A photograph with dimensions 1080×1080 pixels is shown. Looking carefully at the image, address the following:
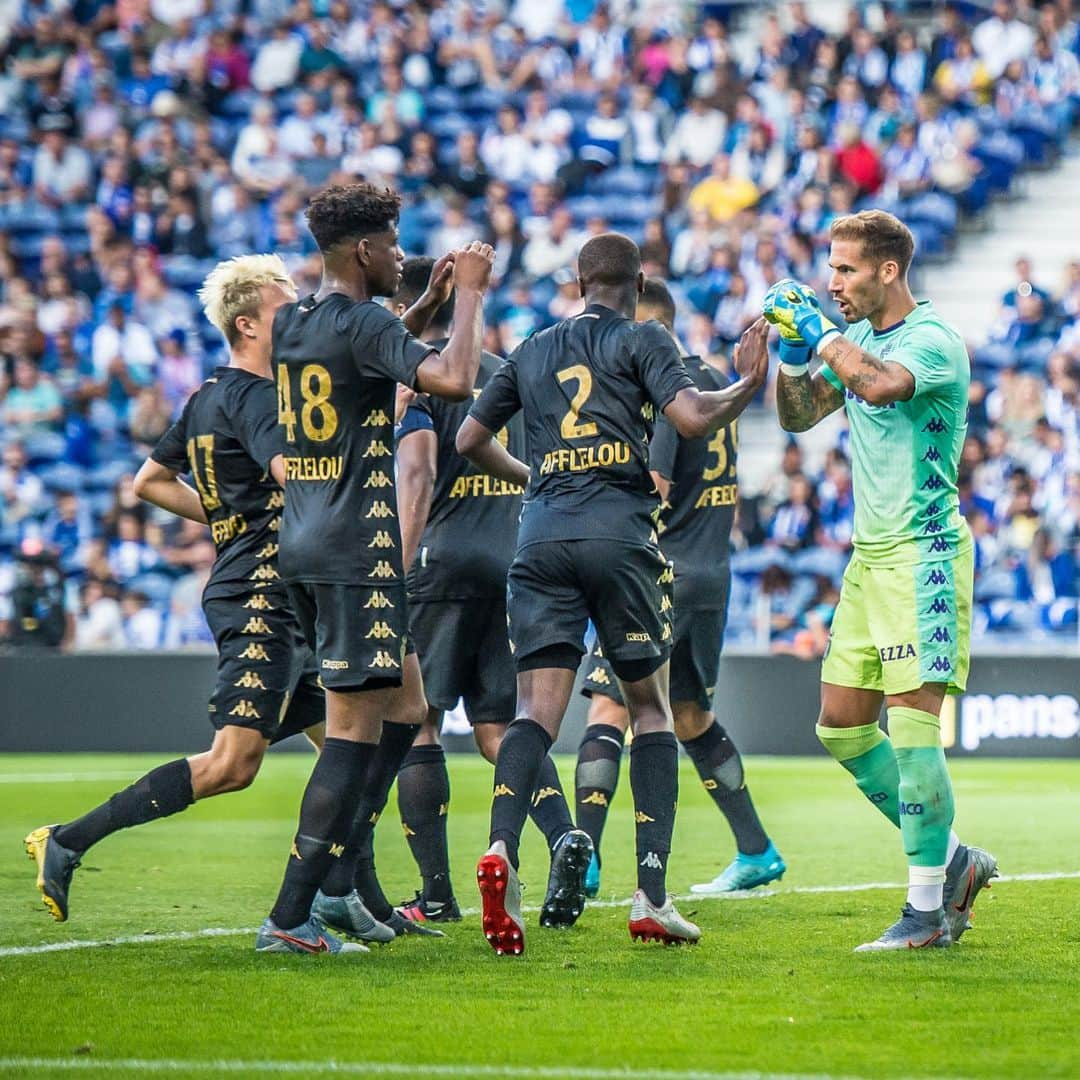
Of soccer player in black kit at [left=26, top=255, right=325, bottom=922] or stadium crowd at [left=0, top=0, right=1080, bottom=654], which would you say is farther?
stadium crowd at [left=0, top=0, right=1080, bottom=654]

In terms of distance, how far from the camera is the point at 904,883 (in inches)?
326

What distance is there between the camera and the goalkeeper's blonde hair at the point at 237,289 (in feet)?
22.5

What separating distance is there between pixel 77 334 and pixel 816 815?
1202 cm

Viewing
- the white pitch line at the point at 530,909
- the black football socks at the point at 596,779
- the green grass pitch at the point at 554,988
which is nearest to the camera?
the green grass pitch at the point at 554,988

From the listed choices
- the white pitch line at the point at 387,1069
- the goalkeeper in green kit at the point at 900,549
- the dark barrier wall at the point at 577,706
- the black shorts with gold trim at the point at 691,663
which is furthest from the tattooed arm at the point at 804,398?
the dark barrier wall at the point at 577,706

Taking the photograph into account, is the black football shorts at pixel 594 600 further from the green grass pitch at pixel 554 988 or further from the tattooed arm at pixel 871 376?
the green grass pitch at pixel 554 988

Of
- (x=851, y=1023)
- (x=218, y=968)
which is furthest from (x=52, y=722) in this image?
(x=851, y=1023)

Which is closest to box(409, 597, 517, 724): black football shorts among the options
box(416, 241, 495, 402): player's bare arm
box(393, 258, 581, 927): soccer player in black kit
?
box(393, 258, 581, 927): soccer player in black kit

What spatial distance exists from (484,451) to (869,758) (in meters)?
1.67

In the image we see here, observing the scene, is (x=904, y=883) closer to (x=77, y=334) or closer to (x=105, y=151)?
(x=77, y=334)

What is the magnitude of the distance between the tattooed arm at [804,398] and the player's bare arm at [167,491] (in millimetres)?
2139

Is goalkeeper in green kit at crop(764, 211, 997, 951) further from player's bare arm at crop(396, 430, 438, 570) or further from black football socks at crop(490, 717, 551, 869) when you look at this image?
player's bare arm at crop(396, 430, 438, 570)

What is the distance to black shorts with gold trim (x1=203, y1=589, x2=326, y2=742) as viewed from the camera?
658cm

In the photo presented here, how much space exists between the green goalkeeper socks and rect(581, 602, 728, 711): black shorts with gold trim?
1.56m
